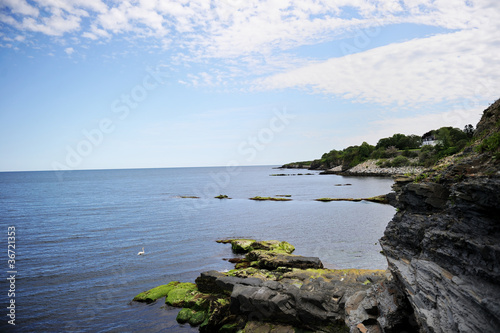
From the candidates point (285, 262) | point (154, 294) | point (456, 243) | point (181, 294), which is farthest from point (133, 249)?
point (456, 243)

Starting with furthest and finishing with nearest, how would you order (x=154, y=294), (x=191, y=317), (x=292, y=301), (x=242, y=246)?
(x=242, y=246)
(x=154, y=294)
(x=191, y=317)
(x=292, y=301)

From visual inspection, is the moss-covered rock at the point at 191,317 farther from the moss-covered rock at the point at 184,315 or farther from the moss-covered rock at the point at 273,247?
the moss-covered rock at the point at 273,247

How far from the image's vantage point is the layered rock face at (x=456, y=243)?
823 centimetres

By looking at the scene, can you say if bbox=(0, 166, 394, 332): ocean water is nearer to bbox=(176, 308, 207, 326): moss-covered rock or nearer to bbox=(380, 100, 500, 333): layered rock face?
bbox=(176, 308, 207, 326): moss-covered rock

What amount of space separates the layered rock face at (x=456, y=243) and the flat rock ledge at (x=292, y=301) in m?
1.74

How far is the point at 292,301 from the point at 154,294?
444 inches

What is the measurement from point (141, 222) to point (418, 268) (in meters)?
47.5

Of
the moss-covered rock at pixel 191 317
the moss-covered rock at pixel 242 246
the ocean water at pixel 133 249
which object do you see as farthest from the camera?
the moss-covered rock at pixel 242 246

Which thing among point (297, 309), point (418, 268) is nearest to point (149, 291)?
point (297, 309)

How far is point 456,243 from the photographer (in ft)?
31.6

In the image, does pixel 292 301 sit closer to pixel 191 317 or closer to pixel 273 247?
pixel 191 317

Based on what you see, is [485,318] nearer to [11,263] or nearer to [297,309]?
[297,309]

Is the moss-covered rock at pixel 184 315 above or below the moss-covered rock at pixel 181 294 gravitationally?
below

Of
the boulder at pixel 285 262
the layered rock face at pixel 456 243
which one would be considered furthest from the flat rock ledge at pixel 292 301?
the layered rock face at pixel 456 243
